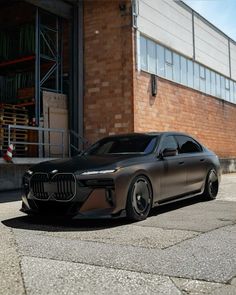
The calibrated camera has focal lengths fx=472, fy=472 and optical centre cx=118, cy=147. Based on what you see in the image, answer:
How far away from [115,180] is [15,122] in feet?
32.5

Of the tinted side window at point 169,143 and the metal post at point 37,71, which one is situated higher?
the metal post at point 37,71

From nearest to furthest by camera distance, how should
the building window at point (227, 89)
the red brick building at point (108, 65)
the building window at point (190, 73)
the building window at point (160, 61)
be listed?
the red brick building at point (108, 65) → the building window at point (160, 61) → the building window at point (190, 73) → the building window at point (227, 89)

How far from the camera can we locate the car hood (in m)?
6.93

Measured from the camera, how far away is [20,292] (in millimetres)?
3887

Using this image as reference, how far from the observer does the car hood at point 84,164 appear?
6.93 metres

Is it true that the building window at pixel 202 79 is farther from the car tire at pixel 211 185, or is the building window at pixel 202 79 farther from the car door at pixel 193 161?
the car door at pixel 193 161

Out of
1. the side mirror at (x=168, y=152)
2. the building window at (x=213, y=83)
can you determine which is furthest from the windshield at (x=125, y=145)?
the building window at (x=213, y=83)

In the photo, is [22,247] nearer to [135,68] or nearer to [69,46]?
[135,68]

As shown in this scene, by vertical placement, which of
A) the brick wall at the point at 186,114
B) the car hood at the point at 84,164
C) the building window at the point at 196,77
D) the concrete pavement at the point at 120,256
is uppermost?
the building window at the point at 196,77

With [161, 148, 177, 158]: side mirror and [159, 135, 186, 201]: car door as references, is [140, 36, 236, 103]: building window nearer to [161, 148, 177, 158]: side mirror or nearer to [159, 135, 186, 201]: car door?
[159, 135, 186, 201]: car door

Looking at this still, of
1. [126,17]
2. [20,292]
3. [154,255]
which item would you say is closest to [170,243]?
[154,255]

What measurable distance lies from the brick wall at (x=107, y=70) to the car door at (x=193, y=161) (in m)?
7.07

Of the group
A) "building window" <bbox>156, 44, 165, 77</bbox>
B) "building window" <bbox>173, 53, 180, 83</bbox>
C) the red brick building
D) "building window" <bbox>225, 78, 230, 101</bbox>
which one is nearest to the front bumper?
the red brick building

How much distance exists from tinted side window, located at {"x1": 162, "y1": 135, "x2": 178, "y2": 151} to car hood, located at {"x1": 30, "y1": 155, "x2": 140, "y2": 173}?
1.06m
